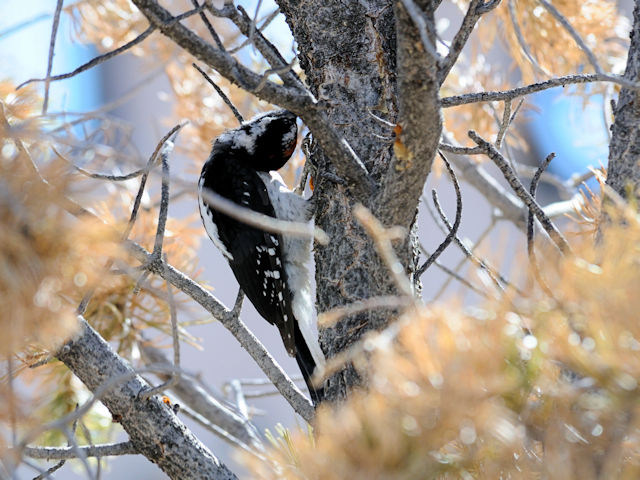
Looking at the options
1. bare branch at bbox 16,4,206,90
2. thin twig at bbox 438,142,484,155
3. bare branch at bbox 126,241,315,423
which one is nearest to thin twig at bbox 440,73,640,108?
thin twig at bbox 438,142,484,155

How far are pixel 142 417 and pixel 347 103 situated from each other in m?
0.63

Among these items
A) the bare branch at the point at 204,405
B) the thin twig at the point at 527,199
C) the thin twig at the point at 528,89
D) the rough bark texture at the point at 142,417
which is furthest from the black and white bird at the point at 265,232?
the thin twig at the point at 527,199

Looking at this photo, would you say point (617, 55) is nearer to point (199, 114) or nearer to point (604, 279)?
point (199, 114)

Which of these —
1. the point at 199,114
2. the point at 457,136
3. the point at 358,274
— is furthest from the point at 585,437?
the point at 199,114

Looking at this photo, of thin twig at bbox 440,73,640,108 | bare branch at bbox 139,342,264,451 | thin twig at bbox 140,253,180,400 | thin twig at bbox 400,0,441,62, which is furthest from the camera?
bare branch at bbox 139,342,264,451

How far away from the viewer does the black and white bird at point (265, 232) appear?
1.81 meters

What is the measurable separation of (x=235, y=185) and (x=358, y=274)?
0.69 metres

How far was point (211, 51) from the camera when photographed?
901mm

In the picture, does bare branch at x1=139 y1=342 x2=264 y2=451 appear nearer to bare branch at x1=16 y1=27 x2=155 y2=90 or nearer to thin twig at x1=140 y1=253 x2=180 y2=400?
thin twig at x1=140 y1=253 x2=180 y2=400

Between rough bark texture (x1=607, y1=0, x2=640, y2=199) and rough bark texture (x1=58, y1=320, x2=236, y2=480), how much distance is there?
0.74 meters

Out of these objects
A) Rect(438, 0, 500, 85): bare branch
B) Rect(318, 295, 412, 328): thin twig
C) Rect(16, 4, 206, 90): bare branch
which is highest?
Rect(16, 4, 206, 90): bare branch

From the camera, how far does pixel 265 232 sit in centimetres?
187

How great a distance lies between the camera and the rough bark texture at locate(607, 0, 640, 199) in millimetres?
1142

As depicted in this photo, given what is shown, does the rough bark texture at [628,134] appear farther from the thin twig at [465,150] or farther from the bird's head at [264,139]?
the bird's head at [264,139]
